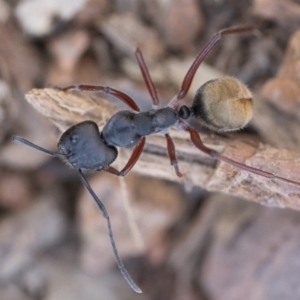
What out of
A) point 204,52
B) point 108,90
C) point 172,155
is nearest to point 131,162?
point 172,155

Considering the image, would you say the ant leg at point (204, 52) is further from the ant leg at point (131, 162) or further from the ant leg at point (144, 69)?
the ant leg at point (131, 162)

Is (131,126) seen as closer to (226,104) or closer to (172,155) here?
(172,155)

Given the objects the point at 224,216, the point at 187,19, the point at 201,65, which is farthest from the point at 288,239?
the point at 187,19

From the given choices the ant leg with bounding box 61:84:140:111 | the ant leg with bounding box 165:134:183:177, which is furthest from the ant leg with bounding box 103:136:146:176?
the ant leg with bounding box 61:84:140:111

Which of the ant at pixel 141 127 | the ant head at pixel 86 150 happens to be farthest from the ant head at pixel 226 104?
the ant head at pixel 86 150

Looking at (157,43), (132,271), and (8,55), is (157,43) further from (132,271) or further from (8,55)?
(132,271)

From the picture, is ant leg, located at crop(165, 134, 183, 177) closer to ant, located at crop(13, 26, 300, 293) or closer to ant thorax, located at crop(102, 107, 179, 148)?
ant, located at crop(13, 26, 300, 293)
